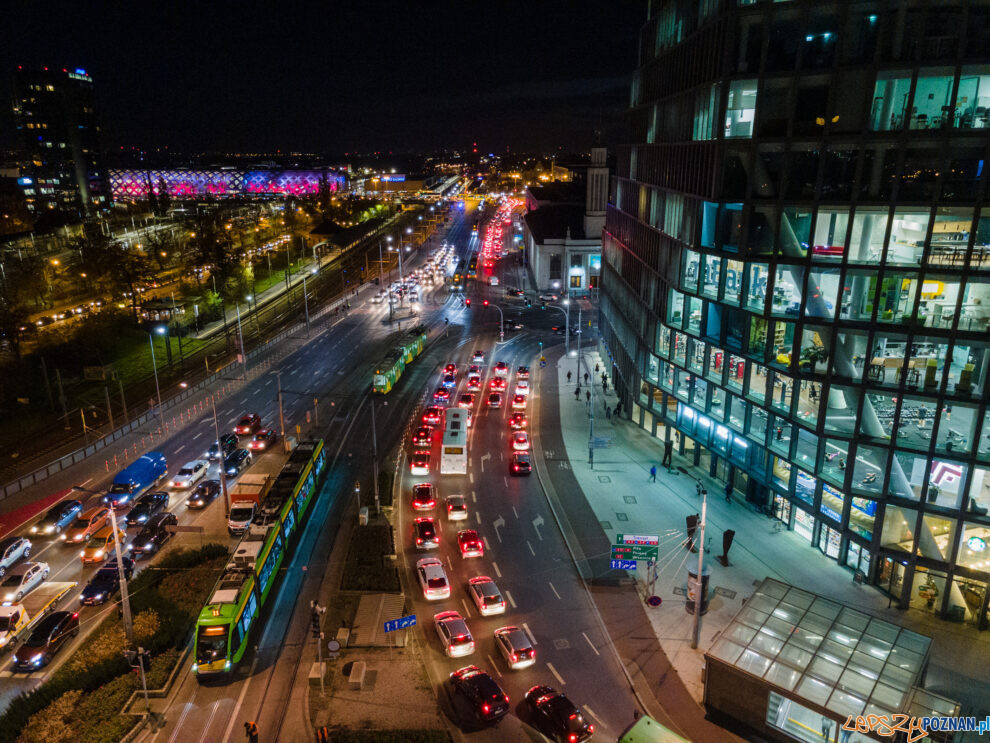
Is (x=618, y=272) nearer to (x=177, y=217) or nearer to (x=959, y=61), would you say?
(x=959, y=61)

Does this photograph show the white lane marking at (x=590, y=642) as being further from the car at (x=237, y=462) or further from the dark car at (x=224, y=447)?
the dark car at (x=224, y=447)

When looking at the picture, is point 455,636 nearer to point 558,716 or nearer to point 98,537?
point 558,716

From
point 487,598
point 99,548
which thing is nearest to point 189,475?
point 99,548

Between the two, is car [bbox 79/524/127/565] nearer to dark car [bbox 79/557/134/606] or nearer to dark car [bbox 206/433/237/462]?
dark car [bbox 79/557/134/606]

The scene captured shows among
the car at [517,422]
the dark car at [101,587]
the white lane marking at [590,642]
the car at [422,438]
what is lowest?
the white lane marking at [590,642]

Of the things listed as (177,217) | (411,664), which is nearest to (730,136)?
(411,664)

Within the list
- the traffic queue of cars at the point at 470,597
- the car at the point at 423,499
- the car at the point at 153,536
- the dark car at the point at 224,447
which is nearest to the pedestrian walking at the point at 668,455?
the traffic queue of cars at the point at 470,597

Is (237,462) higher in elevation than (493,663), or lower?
higher
